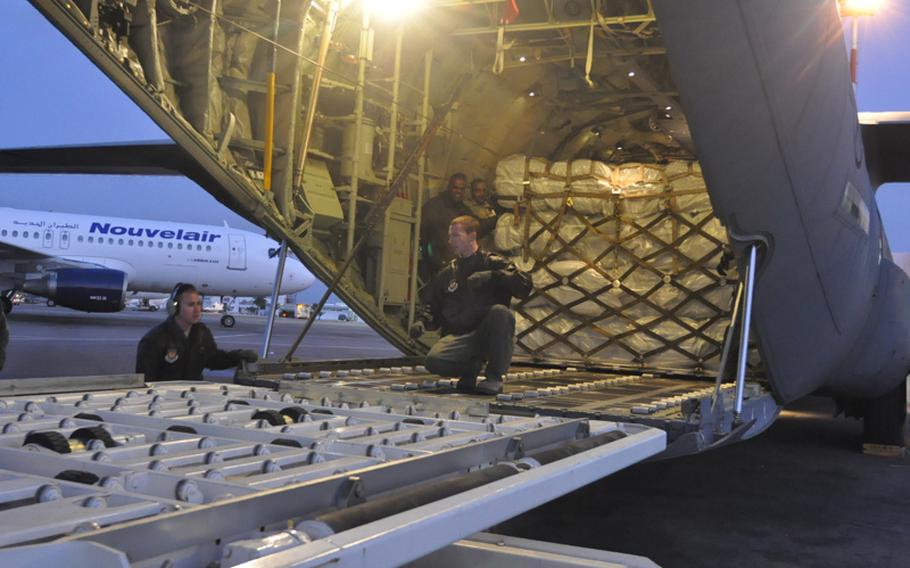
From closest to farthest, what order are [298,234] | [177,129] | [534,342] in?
[177,129], [298,234], [534,342]

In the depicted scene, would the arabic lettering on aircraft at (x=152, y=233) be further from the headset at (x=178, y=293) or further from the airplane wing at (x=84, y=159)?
the headset at (x=178, y=293)

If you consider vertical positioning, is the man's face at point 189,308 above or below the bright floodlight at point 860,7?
below

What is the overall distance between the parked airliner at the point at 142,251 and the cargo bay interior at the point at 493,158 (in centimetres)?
1724

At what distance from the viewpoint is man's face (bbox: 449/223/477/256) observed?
5605mm

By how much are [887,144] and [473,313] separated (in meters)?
4.34

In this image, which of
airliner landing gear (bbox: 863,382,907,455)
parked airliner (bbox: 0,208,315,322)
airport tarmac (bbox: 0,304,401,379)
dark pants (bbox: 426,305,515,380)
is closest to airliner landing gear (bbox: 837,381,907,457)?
airliner landing gear (bbox: 863,382,907,455)

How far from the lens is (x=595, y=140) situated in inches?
371

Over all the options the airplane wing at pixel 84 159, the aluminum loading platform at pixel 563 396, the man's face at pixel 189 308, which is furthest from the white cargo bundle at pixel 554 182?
the man's face at pixel 189 308

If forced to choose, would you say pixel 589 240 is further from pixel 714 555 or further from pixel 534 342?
pixel 714 555

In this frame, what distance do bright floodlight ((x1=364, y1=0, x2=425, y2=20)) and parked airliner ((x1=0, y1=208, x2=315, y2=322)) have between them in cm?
1780

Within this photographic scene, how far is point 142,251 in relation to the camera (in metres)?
25.1

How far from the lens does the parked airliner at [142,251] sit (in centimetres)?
2384

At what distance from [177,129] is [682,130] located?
583 centimetres

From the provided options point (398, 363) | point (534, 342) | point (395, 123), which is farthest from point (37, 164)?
point (534, 342)
